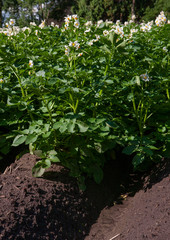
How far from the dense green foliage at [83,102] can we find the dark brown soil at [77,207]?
0.15m

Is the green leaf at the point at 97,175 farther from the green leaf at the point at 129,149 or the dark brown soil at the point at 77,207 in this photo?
the green leaf at the point at 129,149

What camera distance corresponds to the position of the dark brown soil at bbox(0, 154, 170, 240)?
1.94 m

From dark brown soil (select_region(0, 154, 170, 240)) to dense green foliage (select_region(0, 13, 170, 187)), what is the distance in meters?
0.15

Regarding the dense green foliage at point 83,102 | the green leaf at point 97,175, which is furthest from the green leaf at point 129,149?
the green leaf at point 97,175

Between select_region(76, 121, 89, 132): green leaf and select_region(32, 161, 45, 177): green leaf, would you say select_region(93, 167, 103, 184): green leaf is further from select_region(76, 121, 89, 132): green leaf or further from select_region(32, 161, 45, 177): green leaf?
select_region(76, 121, 89, 132): green leaf

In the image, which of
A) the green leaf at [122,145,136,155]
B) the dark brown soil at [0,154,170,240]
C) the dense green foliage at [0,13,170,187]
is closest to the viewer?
the dark brown soil at [0,154,170,240]

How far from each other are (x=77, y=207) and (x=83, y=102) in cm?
89

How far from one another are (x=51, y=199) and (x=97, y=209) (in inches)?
20.4

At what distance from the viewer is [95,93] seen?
2.35 meters

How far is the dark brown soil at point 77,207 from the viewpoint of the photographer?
1.94 metres

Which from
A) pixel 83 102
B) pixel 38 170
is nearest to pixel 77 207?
pixel 38 170

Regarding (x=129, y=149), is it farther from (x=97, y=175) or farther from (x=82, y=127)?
(x=82, y=127)

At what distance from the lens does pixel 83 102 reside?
2.33 metres

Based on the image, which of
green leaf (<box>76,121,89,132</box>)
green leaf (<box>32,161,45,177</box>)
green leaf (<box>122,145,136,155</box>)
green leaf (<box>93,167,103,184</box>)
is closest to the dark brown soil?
green leaf (<box>32,161,45,177</box>)
